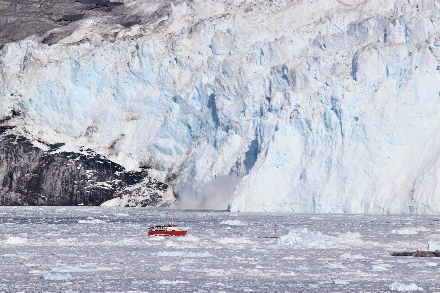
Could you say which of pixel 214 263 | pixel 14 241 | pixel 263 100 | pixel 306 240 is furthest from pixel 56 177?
pixel 214 263

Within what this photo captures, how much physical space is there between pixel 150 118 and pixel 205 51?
38.2 ft

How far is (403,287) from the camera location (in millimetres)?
23891

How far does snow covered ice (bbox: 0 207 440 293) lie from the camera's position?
973 inches

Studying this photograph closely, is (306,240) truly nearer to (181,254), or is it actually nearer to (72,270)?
(181,254)

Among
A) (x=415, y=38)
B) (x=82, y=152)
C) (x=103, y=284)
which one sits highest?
(x=415, y=38)

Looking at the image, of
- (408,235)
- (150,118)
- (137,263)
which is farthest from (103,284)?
(150,118)

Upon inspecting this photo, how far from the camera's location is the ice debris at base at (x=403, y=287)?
23828 mm

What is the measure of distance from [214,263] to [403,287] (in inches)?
356

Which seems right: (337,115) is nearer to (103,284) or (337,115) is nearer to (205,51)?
(205,51)

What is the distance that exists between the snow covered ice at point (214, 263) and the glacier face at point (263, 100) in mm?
23852

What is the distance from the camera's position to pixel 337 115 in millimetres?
74438

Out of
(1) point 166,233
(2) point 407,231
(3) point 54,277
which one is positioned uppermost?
(2) point 407,231

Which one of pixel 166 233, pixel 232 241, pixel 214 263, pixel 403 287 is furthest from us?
pixel 166 233

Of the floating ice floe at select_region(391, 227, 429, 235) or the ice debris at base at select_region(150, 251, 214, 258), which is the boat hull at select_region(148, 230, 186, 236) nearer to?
the ice debris at base at select_region(150, 251, 214, 258)
